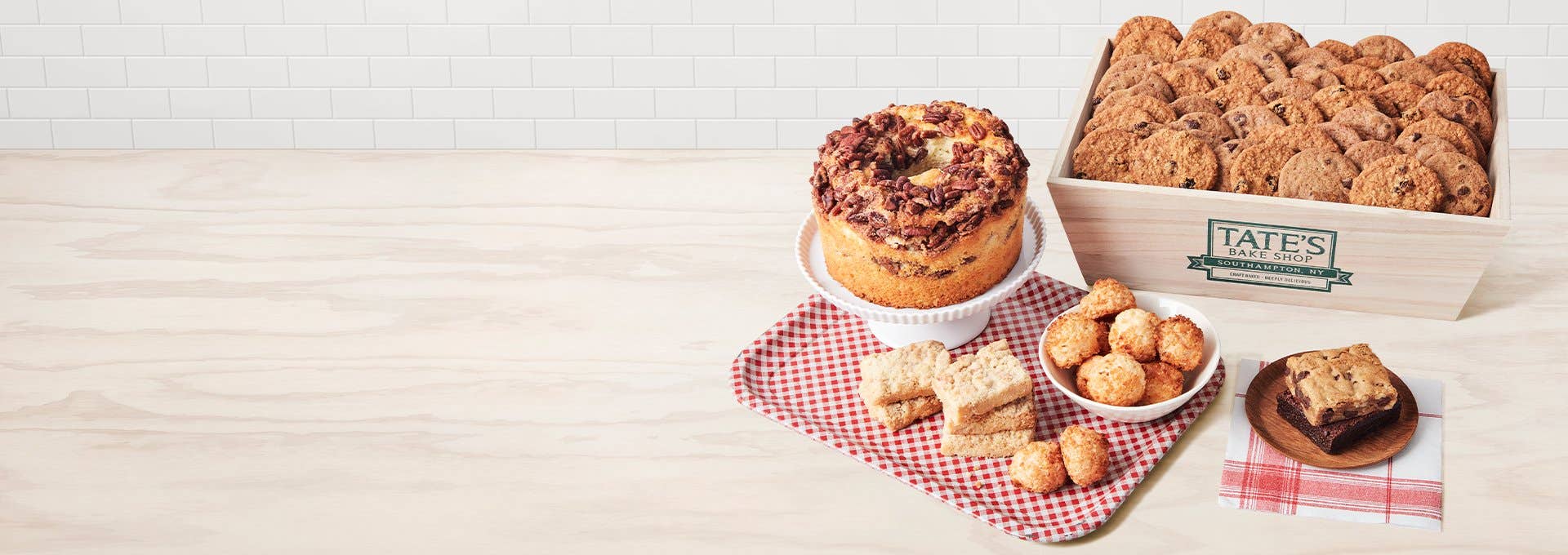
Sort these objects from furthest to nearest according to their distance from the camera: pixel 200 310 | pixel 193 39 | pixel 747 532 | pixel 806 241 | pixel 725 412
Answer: pixel 193 39, pixel 200 310, pixel 806 241, pixel 725 412, pixel 747 532

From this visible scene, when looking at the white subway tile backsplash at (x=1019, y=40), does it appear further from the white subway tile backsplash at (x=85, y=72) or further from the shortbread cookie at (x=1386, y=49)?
the white subway tile backsplash at (x=85, y=72)

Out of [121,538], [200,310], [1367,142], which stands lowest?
[121,538]

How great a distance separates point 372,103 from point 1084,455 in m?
1.93

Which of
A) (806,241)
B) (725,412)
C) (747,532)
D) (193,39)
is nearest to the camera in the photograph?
(747,532)

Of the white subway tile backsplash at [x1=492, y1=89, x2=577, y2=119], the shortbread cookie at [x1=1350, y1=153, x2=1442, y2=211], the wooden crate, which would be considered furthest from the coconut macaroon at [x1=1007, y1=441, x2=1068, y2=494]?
the white subway tile backsplash at [x1=492, y1=89, x2=577, y2=119]

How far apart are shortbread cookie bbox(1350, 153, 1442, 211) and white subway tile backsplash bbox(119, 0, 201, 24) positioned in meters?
2.33

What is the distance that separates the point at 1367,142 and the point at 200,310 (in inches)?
71.8

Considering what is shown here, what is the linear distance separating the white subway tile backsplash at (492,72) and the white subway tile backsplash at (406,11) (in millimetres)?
101

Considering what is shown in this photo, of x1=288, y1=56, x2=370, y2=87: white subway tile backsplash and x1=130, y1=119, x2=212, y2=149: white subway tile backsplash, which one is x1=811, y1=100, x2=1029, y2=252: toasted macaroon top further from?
x1=130, y1=119, x2=212, y2=149: white subway tile backsplash

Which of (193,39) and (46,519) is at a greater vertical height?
(193,39)

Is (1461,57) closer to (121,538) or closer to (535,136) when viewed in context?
(535,136)

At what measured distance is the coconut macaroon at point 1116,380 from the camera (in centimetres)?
186

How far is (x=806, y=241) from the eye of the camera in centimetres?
217

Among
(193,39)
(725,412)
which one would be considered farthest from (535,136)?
(725,412)
